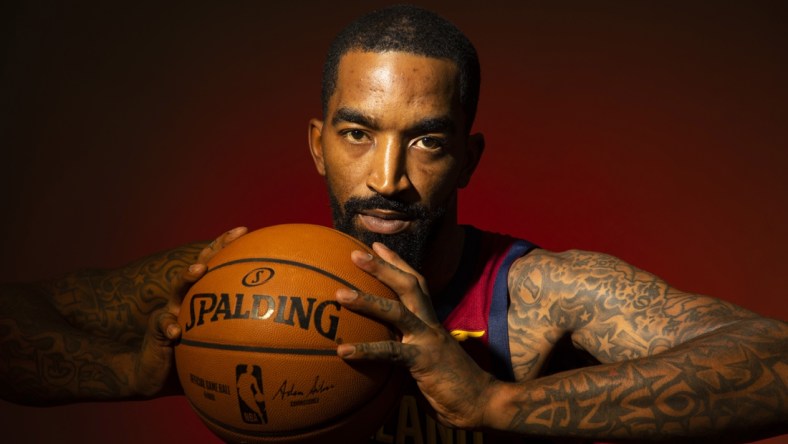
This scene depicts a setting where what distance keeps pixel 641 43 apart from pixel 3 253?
8.82 ft

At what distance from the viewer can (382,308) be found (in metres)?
1.42

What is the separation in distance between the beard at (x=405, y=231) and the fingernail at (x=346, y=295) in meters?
0.47

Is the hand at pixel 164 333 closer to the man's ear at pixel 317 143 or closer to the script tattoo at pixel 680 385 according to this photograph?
the man's ear at pixel 317 143

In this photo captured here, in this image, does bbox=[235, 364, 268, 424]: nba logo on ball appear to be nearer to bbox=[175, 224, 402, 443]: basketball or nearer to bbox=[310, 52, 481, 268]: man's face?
bbox=[175, 224, 402, 443]: basketball

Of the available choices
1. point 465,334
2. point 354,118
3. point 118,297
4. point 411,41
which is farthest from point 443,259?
point 118,297

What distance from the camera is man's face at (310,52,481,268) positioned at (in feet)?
6.13

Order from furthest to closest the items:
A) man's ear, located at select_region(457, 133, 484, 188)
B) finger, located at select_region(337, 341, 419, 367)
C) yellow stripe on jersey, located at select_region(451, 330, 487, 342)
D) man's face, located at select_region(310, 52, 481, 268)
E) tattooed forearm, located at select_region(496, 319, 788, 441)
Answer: man's ear, located at select_region(457, 133, 484, 188), yellow stripe on jersey, located at select_region(451, 330, 487, 342), man's face, located at select_region(310, 52, 481, 268), tattooed forearm, located at select_region(496, 319, 788, 441), finger, located at select_region(337, 341, 419, 367)

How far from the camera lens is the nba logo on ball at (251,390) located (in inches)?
56.8

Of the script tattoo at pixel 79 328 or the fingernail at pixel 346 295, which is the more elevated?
the fingernail at pixel 346 295

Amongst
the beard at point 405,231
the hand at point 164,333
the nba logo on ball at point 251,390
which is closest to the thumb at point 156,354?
the hand at point 164,333

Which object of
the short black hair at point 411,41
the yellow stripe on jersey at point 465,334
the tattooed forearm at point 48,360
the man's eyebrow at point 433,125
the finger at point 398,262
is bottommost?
the tattooed forearm at point 48,360

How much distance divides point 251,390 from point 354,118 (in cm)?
72

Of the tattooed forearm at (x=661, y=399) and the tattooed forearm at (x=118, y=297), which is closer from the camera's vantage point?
the tattooed forearm at (x=661, y=399)

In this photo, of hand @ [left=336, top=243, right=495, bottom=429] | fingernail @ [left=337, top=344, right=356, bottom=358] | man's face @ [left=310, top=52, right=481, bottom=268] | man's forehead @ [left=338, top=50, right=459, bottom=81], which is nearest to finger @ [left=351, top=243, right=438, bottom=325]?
hand @ [left=336, top=243, right=495, bottom=429]
